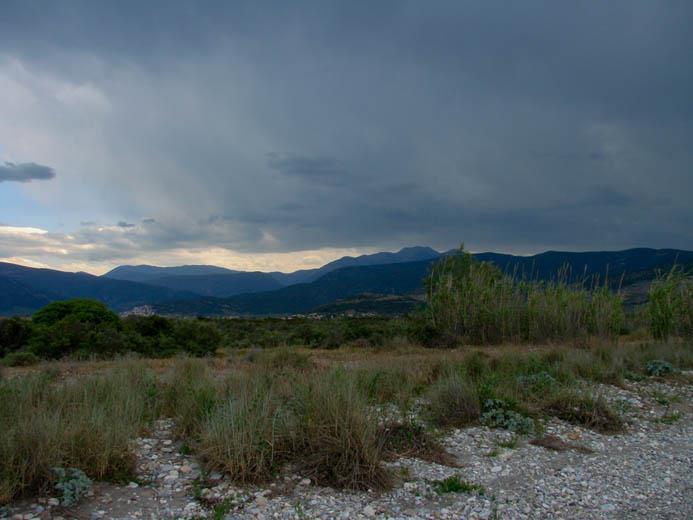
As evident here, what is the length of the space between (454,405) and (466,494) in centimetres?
283

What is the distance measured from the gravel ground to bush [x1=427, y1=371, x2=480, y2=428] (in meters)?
0.42

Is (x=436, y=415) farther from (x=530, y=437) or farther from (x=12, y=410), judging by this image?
(x=12, y=410)

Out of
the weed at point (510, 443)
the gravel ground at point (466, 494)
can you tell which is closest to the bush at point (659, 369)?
the gravel ground at point (466, 494)

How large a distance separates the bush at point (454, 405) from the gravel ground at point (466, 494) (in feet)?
1.39

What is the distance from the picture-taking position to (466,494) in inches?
222

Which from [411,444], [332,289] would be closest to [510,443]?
[411,444]

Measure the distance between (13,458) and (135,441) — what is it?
1.72 metres

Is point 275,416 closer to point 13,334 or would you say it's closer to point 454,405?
point 454,405

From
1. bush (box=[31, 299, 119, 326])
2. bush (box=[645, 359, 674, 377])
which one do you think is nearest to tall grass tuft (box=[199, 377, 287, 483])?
bush (box=[645, 359, 674, 377])

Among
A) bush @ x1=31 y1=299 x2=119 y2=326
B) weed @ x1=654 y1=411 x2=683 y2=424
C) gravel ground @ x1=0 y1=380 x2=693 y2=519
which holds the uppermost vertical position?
bush @ x1=31 y1=299 x2=119 y2=326

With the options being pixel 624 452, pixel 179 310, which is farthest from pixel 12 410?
pixel 179 310

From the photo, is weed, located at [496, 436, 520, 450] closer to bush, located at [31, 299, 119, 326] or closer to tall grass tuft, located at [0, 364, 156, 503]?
tall grass tuft, located at [0, 364, 156, 503]

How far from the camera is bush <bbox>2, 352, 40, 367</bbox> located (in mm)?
14929

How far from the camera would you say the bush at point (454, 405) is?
26.9ft
